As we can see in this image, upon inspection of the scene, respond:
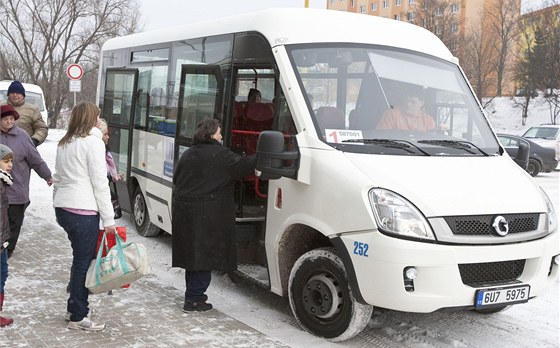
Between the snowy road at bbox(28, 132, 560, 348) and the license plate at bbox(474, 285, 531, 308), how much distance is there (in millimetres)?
618

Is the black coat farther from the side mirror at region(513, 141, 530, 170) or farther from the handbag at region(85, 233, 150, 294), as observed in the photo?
the side mirror at region(513, 141, 530, 170)

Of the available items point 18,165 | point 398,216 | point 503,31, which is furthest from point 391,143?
point 503,31

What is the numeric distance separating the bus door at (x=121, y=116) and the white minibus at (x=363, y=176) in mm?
2188

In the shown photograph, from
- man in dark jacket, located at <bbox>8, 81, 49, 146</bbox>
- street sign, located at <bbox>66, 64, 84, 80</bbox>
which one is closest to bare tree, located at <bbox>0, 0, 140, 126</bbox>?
street sign, located at <bbox>66, 64, 84, 80</bbox>

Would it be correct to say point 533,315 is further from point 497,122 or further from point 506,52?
point 506,52

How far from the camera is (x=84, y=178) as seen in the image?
5027mm

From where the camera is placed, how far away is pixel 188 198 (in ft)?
18.9

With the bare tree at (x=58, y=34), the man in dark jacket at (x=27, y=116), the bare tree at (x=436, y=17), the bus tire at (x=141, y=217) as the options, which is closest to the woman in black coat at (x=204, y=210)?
the bus tire at (x=141, y=217)

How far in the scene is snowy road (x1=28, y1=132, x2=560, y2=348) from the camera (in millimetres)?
5398

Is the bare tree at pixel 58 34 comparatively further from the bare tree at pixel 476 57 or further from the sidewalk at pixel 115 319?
the sidewalk at pixel 115 319

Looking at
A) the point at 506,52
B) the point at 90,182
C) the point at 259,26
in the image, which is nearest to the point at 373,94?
the point at 259,26

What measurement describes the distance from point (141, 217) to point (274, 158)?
4375 mm

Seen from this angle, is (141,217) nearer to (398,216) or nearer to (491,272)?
(398,216)

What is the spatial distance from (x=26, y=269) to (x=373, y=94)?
3.98m
